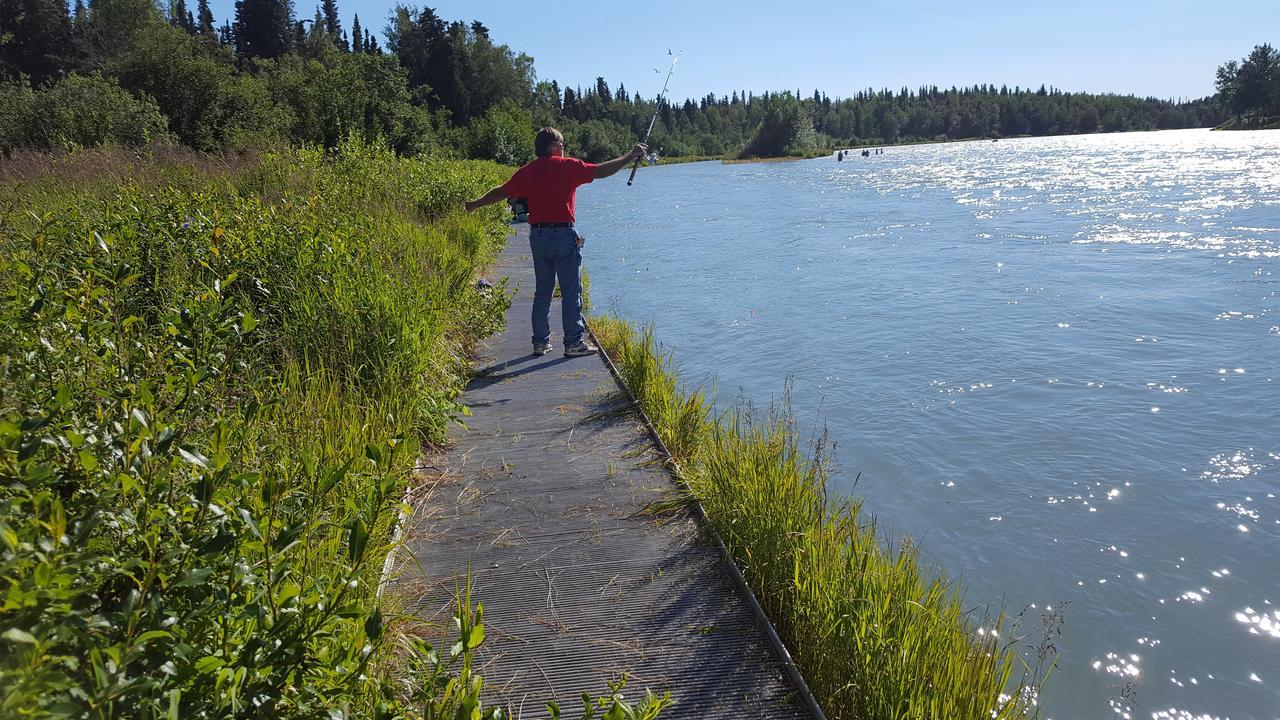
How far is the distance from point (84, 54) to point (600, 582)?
8676cm

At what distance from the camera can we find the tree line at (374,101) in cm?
2509

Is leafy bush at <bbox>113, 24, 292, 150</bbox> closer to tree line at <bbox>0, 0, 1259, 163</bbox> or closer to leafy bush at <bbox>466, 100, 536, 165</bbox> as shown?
tree line at <bbox>0, 0, 1259, 163</bbox>

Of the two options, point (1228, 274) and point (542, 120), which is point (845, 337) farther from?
point (542, 120)

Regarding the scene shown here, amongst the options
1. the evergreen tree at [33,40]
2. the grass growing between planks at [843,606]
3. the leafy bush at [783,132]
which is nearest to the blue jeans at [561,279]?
the grass growing between planks at [843,606]

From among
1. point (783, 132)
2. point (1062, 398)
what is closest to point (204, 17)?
point (783, 132)

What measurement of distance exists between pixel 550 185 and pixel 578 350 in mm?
1642

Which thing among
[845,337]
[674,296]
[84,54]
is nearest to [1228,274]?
[845,337]

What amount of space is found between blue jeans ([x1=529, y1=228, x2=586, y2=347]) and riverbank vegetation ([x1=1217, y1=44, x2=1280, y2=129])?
131 meters

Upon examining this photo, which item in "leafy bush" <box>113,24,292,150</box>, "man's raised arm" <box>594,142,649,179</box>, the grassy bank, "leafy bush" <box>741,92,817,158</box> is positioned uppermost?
"leafy bush" <box>741,92,817,158</box>

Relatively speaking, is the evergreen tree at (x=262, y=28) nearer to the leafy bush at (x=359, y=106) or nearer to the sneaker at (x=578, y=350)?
the leafy bush at (x=359, y=106)

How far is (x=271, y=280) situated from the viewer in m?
5.59

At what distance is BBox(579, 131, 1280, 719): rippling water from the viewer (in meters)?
5.00

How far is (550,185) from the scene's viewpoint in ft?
24.2

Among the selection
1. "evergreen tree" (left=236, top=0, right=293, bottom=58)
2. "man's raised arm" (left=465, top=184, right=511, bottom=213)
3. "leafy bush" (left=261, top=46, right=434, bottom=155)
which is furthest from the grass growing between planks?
"evergreen tree" (left=236, top=0, right=293, bottom=58)
